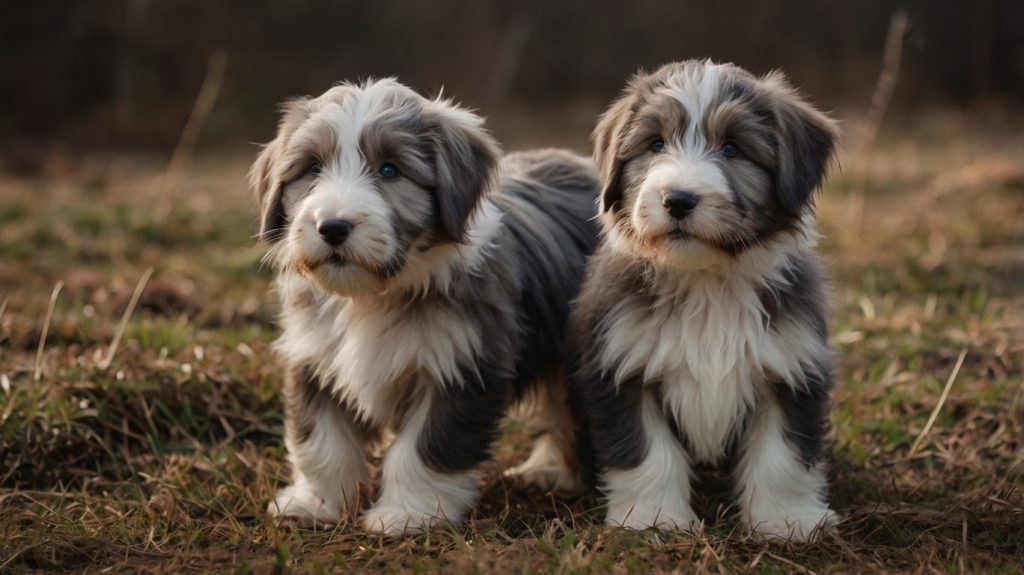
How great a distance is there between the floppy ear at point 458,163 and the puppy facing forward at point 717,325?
1.92 ft

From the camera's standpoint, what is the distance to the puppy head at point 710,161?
4.45 metres

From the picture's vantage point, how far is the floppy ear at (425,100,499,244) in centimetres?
484

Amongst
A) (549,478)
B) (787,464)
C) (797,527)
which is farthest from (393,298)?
(797,527)

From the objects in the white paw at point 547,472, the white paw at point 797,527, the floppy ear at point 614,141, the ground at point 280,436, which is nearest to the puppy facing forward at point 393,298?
the ground at point 280,436

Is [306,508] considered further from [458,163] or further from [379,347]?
[458,163]

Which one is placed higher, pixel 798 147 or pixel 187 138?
pixel 798 147

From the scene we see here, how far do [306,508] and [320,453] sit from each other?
29 centimetres

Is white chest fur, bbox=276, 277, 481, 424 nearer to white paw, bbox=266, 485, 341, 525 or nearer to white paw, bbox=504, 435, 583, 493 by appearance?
white paw, bbox=266, 485, 341, 525

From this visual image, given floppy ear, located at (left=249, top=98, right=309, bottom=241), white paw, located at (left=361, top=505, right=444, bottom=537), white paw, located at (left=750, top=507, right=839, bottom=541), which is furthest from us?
floppy ear, located at (left=249, top=98, right=309, bottom=241)

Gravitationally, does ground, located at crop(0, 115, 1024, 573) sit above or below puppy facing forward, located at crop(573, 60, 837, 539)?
below

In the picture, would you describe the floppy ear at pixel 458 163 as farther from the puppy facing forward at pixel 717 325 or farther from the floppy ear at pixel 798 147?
the floppy ear at pixel 798 147

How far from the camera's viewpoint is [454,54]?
841 inches

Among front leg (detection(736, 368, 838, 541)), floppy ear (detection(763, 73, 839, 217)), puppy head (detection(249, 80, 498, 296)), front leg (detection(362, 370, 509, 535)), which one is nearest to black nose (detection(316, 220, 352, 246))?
puppy head (detection(249, 80, 498, 296))

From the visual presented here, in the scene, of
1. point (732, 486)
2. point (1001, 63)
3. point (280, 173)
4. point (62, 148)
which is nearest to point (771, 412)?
point (732, 486)
